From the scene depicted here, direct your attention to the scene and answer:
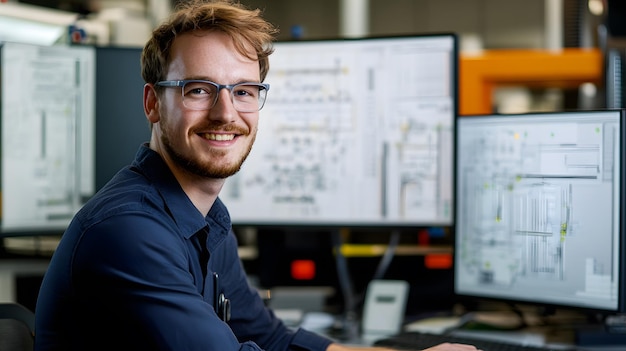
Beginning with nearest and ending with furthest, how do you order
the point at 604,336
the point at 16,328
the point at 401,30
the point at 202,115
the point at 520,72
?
the point at 16,328 < the point at 202,115 < the point at 604,336 < the point at 520,72 < the point at 401,30

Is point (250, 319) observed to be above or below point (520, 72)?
below

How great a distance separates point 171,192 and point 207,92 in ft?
0.61

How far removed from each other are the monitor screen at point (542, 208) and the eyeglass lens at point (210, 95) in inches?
23.9

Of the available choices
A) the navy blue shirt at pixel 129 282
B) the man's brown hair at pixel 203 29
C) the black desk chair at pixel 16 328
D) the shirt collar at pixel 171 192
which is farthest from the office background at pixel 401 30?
the black desk chair at pixel 16 328

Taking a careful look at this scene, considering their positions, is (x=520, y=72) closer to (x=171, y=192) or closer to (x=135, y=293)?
(x=171, y=192)

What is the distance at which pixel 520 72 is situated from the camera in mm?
2090

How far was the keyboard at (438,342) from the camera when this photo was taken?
145 centimetres

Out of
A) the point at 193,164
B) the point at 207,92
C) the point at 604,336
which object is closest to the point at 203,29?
the point at 207,92

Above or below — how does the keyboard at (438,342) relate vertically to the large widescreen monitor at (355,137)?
below

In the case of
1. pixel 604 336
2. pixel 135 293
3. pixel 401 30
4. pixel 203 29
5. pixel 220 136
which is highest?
pixel 401 30

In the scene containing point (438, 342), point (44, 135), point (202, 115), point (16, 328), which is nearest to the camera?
point (16, 328)

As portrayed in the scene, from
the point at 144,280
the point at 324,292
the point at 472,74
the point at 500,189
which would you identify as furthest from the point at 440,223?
the point at 144,280

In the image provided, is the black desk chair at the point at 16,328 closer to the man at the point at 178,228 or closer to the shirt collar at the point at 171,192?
the man at the point at 178,228

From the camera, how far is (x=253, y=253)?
6.84 feet
